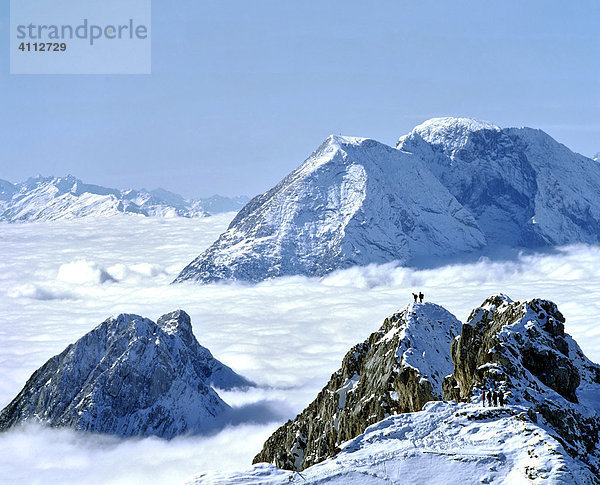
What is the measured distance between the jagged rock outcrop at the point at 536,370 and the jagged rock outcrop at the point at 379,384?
10867 mm

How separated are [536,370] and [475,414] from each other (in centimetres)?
1368

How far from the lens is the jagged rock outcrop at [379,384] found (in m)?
87.6

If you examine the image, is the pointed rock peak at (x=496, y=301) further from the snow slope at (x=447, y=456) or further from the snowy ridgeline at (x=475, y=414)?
the snow slope at (x=447, y=456)

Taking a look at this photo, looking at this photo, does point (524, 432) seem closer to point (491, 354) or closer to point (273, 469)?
point (491, 354)

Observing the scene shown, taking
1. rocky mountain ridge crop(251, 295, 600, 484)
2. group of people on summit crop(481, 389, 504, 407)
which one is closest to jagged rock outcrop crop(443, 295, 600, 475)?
rocky mountain ridge crop(251, 295, 600, 484)

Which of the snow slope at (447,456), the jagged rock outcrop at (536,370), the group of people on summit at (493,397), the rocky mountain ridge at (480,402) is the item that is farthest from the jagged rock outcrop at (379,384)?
the snow slope at (447,456)

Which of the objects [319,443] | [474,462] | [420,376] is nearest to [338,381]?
[319,443]

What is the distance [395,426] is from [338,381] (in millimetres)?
60106

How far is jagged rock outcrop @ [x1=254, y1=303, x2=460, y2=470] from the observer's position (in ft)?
287

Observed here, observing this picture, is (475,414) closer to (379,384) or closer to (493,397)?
(493,397)

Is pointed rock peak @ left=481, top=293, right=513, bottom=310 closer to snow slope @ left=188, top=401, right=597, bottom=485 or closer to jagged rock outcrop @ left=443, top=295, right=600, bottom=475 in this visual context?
jagged rock outcrop @ left=443, top=295, right=600, bottom=475

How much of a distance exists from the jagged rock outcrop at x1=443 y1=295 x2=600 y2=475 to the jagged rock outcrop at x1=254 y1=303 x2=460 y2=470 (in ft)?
35.7

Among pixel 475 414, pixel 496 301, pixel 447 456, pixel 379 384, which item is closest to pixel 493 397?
pixel 475 414

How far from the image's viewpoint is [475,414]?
5209 cm
